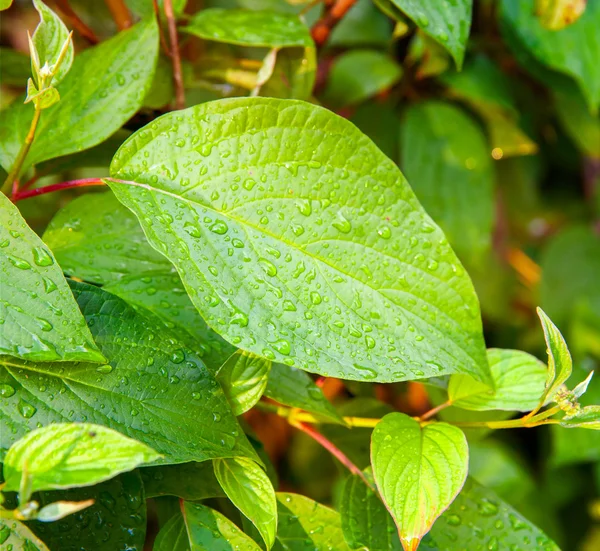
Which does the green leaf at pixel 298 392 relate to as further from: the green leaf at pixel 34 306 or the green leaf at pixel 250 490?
the green leaf at pixel 34 306

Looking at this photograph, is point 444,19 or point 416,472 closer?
point 416,472

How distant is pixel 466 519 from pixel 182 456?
323 millimetres

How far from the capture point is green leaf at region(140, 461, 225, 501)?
1.80ft

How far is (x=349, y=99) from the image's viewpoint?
1.00 m

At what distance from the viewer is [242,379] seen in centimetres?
52

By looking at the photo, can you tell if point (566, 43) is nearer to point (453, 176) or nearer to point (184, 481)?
point (453, 176)

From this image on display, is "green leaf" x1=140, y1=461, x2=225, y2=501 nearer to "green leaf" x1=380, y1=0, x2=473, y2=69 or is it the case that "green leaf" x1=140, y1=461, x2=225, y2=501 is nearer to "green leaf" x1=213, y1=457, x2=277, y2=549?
"green leaf" x1=213, y1=457, x2=277, y2=549

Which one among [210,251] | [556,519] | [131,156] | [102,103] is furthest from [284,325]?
[556,519]

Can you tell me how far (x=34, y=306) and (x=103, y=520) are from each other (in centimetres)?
20

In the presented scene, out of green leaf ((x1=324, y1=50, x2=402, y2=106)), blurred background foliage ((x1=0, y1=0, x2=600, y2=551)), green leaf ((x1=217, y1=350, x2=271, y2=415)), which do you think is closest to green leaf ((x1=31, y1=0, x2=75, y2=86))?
blurred background foliage ((x1=0, y1=0, x2=600, y2=551))

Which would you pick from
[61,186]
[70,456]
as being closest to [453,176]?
[61,186]

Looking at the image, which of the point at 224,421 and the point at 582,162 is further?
the point at 582,162

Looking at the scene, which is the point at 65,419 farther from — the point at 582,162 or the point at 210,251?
the point at 582,162

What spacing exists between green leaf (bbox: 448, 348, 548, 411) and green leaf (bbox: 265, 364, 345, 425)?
0.41 ft
